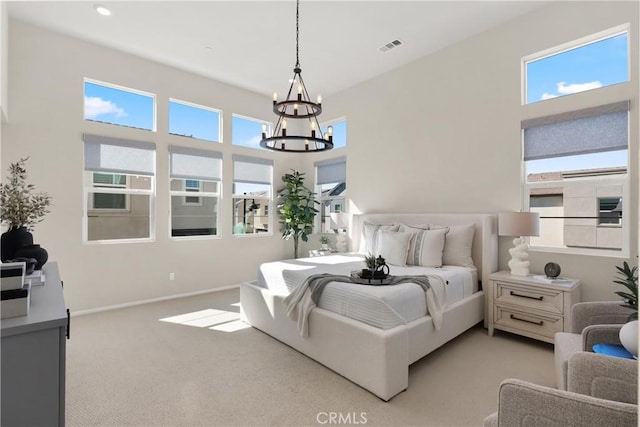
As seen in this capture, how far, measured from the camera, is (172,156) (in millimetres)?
4672

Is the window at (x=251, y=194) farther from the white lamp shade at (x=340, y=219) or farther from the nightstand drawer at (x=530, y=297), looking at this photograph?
the nightstand drawer at (x=530, y=297)

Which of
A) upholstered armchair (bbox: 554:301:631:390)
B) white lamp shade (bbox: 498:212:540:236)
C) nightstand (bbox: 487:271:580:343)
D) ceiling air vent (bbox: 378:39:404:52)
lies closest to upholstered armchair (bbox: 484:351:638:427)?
upholstered armchair (bbox: 554:301:631:390)

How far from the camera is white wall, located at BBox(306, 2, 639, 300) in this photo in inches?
117

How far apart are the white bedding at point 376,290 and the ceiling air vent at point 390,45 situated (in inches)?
114

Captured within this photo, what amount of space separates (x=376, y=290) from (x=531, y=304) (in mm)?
1726

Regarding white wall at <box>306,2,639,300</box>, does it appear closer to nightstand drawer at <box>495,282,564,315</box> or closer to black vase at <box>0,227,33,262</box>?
nightstand drawer at <box>495,282,564,315</box>

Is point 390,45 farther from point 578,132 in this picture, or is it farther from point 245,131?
point 245,131

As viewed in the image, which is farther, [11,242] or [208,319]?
[208,319]

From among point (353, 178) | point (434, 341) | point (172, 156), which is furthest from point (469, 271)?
point (172, 156)

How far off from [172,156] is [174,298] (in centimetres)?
219

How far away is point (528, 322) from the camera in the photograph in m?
2.97

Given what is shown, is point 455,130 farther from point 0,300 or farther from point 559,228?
point 0,300

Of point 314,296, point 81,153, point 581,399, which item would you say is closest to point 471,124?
Result: point 314,296

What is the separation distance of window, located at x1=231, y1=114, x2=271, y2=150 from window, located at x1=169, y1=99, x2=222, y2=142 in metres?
0.29
